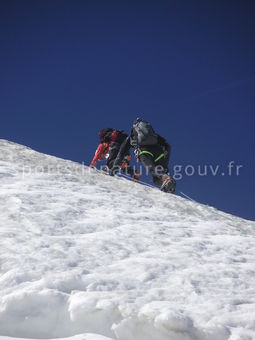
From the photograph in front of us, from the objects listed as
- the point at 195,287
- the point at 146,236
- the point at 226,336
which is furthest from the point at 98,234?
the point at 226,336

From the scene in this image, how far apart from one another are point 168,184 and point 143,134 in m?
1.59

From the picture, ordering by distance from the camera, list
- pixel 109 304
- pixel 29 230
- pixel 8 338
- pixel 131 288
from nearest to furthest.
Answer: pixel 8 338 < pixel 109 304 < pixel 131 288 < pixel 29 230

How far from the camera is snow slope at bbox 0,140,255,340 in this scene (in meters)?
2.94

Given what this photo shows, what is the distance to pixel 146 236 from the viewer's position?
5.03 m

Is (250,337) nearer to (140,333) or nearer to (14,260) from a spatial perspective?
(140,333)

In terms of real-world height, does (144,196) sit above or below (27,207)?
above

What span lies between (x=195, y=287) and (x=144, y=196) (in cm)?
455

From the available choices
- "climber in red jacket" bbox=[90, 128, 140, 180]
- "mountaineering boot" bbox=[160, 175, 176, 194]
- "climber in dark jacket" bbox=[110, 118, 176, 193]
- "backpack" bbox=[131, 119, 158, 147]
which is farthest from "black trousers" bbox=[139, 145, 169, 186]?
"climber in red jacket" bbox=[90, 128, 140, 180]

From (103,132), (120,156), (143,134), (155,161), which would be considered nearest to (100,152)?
(103,132)

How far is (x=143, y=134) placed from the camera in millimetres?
10109

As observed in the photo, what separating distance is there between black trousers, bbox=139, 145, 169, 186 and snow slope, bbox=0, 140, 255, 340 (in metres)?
3.20

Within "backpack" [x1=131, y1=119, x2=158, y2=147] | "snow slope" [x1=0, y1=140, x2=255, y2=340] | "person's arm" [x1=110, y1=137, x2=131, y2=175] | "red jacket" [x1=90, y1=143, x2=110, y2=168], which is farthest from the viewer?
"red jacket" [x1=90, y1=143, x2=110, y2=168]

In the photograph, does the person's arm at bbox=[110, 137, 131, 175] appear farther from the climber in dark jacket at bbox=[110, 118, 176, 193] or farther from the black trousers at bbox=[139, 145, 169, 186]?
the black trousers at bbox=[139, 145, 169, 186]

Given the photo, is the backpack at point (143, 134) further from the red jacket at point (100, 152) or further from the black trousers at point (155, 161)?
the red jacket at point (100, 152)
